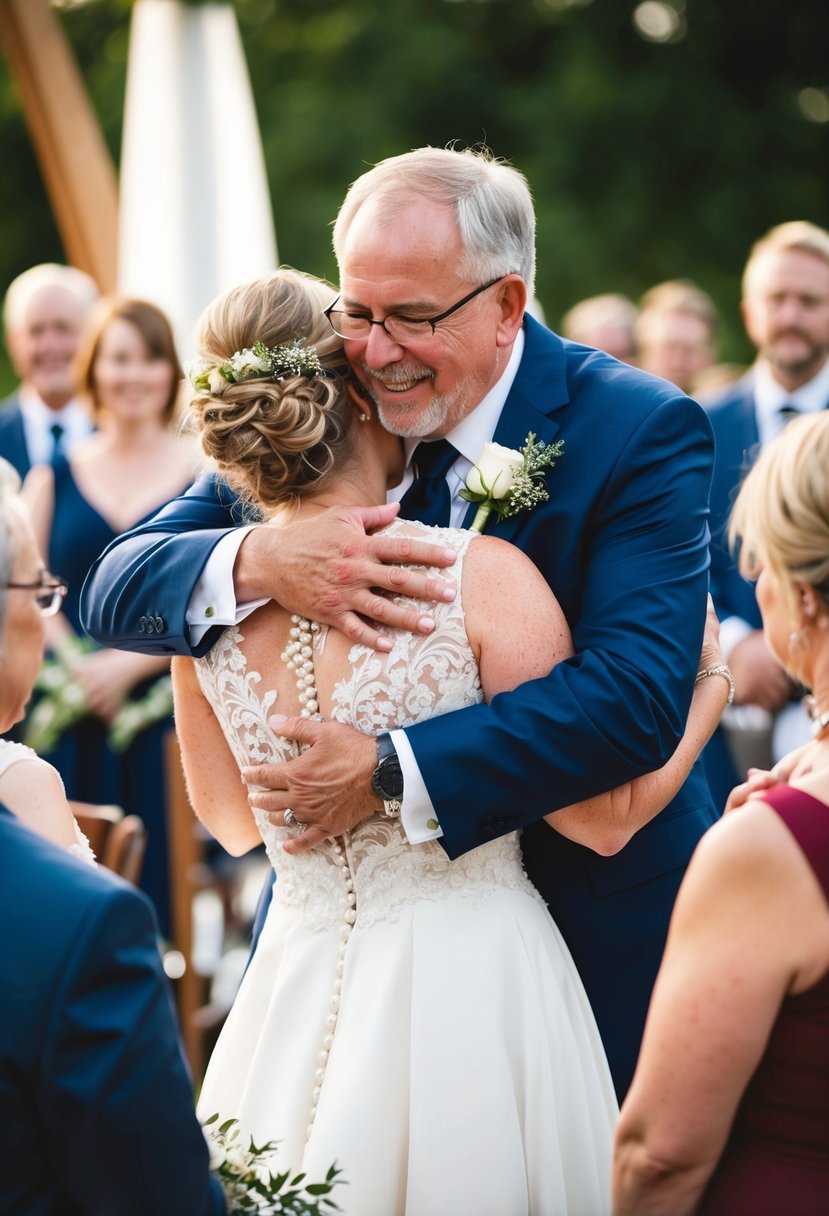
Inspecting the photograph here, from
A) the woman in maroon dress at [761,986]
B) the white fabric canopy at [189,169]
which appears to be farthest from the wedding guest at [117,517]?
the woman in maroon dress at [761,986]

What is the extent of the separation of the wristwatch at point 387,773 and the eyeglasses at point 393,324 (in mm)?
737

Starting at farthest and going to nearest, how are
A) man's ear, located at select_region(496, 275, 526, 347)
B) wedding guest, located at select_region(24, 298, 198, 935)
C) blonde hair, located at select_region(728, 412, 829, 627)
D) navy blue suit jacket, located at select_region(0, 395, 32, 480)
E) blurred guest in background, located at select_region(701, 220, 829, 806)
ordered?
navy blue suit jacket, located at select_region(0, 395, 32, 480)
wedding guest, located at select_region(24, 298, 198, 935)
blurred guest in background, located at select_region(701, 220, 829, 806)
man's ear, located at select_region(496, 275, 526, 347)
blonde hair, located at select_region(728, 412, 829, 627)

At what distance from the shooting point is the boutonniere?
2732mm

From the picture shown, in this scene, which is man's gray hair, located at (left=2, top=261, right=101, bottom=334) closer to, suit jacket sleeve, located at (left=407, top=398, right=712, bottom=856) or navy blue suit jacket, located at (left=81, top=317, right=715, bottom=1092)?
navy blue suit jacket, located at (left=81, top=317, right=715, bottom=1092)

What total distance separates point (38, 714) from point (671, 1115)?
4.29m

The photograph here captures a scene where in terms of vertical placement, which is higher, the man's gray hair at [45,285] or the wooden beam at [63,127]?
the wooden beam at [63,127]

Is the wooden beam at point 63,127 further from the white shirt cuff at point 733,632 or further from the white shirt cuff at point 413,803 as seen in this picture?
the white shirt cuff at point 413,803

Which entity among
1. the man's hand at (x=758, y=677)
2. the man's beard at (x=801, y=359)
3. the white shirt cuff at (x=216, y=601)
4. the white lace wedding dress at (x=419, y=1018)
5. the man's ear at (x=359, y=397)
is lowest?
the man's hand at (x=758, y=677)

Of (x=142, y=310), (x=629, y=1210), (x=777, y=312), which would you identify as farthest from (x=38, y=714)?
(x=629, y=1210)

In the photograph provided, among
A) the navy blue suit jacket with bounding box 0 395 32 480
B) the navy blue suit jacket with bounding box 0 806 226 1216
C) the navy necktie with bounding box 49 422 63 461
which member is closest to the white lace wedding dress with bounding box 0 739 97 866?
the navy blue suit jacket with bounding box 0 806 226 1216

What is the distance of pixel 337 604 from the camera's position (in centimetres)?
251

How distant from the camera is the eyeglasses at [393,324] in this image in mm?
2695

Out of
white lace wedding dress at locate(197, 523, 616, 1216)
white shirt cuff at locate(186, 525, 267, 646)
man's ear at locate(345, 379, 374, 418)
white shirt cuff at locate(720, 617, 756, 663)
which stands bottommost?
white shirt cuff at locate(720, 617, 756, 663)

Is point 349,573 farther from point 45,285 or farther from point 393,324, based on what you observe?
point 45,285
